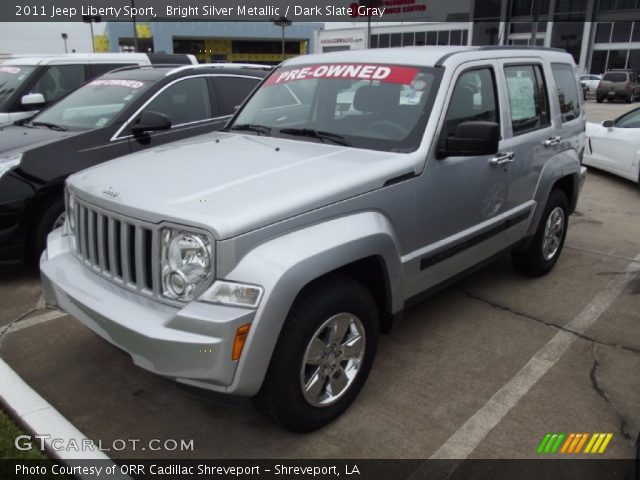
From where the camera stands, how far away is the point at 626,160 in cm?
890

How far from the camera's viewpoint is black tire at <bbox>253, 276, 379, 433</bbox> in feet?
8.50

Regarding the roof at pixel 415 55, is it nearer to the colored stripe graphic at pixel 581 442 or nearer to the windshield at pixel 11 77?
the colored stripe graphic at pixel 581 442

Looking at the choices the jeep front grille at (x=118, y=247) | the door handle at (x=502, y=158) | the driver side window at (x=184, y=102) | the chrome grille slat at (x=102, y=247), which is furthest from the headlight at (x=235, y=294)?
the driver side window at (x=184, y=102)

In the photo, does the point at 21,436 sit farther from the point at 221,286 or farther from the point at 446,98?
the point at 446,98

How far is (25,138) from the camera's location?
5.18m

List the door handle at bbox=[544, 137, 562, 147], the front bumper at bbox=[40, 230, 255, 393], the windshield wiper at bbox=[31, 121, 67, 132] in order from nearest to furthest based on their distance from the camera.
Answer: the front bumper at bbox=[40, 230, 255, 393] < the door handle at bbox=[544, 137, 562, 147] < the windshield wiper at bbox=[31, 121, 67, 132]

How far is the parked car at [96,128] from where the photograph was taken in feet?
15.3

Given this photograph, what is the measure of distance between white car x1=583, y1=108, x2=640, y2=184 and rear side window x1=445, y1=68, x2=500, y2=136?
587 cm

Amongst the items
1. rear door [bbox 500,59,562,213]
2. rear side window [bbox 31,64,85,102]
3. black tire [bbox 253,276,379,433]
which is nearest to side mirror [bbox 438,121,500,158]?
rear door [bbox 500,59,562,213]

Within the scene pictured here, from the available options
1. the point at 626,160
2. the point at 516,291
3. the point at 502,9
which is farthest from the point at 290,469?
the point at 502,9

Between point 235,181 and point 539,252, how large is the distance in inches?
126

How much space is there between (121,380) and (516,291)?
10.8 feet

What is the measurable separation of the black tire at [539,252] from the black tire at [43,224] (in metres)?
4.04

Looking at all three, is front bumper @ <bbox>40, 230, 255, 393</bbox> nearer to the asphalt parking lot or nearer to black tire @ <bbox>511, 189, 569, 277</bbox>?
the asphalt parking lot
